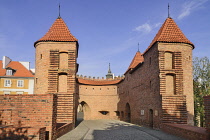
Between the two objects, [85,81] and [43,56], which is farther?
[85,81]

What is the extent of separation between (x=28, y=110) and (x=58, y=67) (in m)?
8.01

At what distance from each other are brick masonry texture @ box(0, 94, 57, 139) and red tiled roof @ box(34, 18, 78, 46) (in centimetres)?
880

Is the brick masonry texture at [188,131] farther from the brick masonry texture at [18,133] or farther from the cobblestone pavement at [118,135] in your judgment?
the brick masonry texture at [18,133]

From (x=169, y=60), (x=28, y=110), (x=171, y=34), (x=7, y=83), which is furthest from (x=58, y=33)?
(x=7, y=83)

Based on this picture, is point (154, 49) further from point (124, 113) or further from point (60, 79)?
point (124, 113)

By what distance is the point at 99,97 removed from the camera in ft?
108

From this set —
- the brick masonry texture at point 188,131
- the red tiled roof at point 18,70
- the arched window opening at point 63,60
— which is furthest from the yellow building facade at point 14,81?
the brick masonry texture at point 188,131

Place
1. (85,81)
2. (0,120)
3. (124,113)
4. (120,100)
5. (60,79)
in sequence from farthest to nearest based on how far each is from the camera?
(85,81), (120,100), (124,113), (60,79), (0,120)

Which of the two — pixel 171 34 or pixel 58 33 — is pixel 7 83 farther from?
pixel 171 34

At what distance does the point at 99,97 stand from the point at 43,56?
17339 mm

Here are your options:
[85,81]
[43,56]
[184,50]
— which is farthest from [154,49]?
[85,81]

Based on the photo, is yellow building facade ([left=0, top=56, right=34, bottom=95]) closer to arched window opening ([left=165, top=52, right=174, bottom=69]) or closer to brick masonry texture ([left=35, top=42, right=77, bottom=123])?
brick masonry texture ([left=35, top=42, right=77, bottom=123])

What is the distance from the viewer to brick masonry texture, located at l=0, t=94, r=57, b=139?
9023mm

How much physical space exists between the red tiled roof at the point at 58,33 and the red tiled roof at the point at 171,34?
728cm
